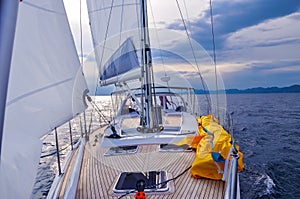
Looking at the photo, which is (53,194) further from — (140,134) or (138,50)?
(138,50)

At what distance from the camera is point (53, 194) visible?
2252 millimetres

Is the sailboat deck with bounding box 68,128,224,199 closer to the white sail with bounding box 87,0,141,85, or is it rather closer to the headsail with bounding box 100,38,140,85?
the headsail with bounding box 100,38,140,85

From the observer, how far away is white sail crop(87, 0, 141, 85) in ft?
12.6

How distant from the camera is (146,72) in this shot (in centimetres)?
341

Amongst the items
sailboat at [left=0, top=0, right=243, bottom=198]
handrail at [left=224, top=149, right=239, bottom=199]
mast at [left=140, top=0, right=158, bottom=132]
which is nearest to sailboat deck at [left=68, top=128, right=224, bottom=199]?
sailboat at [left=0, top=0, right=243, bottom=198]

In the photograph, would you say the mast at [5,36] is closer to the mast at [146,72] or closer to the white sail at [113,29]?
the mast at [146,72]

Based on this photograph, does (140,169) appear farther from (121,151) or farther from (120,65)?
(120,65)

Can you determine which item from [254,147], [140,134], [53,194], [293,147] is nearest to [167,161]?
[140,134]

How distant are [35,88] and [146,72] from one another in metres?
2.39

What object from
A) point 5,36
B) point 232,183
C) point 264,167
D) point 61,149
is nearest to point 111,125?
point 232,183

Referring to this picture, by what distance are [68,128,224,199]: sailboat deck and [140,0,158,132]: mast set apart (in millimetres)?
470

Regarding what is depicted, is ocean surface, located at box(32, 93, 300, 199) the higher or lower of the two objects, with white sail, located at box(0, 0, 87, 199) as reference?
lower

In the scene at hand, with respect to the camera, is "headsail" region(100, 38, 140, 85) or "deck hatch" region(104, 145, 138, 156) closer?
"deck hatch" region(104, 145, 138, 156)

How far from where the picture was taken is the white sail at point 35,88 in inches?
29.9
